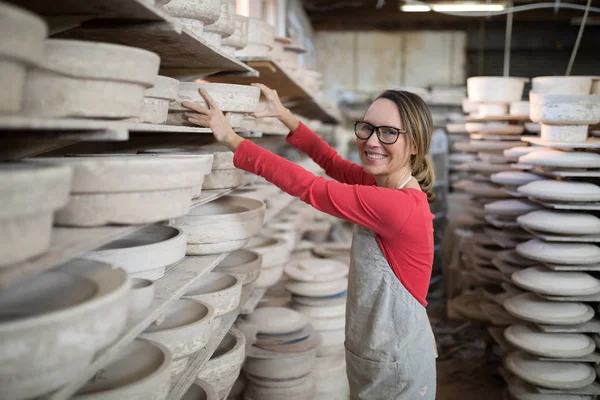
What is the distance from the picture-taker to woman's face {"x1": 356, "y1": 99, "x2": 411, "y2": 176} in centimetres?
209

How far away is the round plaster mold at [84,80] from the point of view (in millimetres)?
1172

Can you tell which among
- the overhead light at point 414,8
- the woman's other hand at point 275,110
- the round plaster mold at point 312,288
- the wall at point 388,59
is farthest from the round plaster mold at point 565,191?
the wall at point 388,59

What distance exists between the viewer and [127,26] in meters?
1.53

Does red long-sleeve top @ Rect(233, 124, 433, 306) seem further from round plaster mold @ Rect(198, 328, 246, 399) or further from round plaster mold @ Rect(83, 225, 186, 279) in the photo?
round plaster mold @ Rect(198, 328, 246, 399)

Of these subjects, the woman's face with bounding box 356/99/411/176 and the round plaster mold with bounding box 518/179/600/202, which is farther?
the round plaster mold with bounding box 518/179/600/202

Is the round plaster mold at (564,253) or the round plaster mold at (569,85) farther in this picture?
the round plaster mold at (569,85)

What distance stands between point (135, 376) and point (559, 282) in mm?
2437

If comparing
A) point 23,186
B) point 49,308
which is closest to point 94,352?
point 49,308

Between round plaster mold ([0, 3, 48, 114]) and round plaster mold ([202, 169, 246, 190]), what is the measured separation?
115 centimetres

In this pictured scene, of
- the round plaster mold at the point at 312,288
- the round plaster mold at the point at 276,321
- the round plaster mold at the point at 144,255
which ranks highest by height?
the round plaster mold at the point at 144,255

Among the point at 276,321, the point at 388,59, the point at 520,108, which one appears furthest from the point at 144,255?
the point at 388,59

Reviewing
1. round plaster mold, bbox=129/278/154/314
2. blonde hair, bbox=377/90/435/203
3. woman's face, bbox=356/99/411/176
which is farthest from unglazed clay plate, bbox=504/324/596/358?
round plaster mold, bbox=129/278/154/314

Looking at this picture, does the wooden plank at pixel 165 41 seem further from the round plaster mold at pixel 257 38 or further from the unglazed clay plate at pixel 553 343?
the unglazed clay plate at pixel 553 343

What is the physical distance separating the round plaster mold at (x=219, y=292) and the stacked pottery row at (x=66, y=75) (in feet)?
3.08
